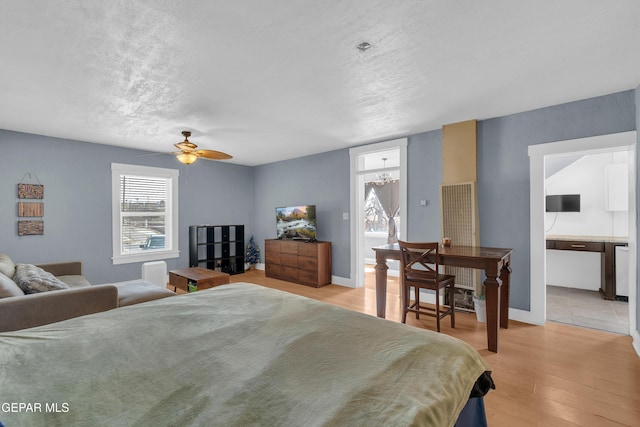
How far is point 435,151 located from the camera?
4.20 metres

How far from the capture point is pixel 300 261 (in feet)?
18.1

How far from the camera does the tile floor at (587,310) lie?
3.39 metres

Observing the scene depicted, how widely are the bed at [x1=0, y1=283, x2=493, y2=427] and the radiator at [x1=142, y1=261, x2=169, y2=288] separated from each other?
3412mm

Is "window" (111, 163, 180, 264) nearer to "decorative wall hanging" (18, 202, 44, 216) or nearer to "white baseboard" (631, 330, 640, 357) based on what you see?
"decorative wall hanging" (18, 202, 44, 216)

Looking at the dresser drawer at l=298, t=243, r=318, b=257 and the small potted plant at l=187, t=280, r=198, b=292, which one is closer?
the small potted plant at l=187, t=280, r=198, b=292

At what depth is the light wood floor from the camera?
1.93m

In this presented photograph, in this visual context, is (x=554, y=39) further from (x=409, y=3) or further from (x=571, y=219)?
(x=571, y=219)

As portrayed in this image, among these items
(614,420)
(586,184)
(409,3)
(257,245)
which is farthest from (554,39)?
(257,245)

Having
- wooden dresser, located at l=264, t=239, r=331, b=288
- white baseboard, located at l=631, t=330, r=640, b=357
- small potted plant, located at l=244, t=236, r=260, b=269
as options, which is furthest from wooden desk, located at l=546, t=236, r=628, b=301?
small potted plant, located at l=244, t=236, r=260, b=269

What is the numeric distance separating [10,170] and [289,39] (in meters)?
4.61

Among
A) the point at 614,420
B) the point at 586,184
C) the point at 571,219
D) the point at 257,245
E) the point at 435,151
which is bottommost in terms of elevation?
the point at 614,420

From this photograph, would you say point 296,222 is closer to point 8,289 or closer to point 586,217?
point 8,289

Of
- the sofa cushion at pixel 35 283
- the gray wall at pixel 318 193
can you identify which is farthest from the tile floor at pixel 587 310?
the sofa cushion at pixel 35 283

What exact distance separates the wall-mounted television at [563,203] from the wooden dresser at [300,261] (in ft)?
12.4
